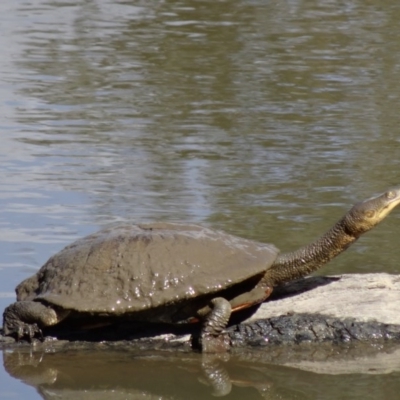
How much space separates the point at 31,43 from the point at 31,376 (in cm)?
965

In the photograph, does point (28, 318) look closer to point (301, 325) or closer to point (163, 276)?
point (163, 276)

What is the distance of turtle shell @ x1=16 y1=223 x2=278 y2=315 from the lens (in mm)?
5398

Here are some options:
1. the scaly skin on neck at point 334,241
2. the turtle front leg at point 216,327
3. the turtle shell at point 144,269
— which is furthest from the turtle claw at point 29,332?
the scaly skin on neck at point 334,241

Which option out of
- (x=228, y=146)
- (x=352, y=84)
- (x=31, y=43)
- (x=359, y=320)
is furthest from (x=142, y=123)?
(x=359, y=320)

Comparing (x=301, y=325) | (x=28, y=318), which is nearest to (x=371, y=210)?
(x=301, y=325)

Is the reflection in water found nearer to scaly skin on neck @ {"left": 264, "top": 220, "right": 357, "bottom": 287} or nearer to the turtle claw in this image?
the turtle claw

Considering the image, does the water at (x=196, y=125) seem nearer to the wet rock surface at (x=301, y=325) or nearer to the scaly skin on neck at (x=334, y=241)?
the wet rock surface at (x=301, y=325)

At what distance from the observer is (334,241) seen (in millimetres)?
5758

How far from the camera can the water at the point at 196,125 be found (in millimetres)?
7887

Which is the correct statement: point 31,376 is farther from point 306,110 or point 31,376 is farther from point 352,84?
point 352,84

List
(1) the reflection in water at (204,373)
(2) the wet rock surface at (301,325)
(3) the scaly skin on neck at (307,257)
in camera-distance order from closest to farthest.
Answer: (1) the reflection in water at (204,373) < (2) the wet rock surface at (301,325) < (3) the scaly skin on neck at (307,257)

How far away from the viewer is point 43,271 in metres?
5.65

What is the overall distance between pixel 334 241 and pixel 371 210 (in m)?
0.26

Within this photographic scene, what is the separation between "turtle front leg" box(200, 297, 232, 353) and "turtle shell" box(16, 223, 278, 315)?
9cm
